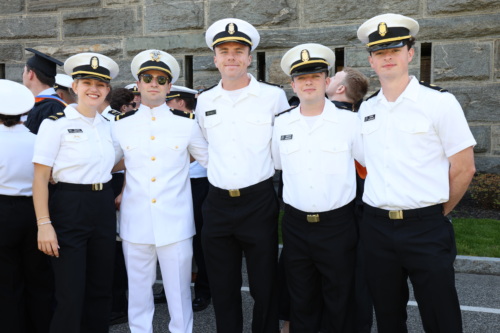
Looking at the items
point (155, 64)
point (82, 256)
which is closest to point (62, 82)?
point (155, 64)

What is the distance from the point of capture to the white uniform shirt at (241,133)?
332cm

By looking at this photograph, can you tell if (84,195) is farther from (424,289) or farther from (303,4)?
(303,4)

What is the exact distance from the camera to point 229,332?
135 inches

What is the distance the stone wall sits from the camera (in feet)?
21.4

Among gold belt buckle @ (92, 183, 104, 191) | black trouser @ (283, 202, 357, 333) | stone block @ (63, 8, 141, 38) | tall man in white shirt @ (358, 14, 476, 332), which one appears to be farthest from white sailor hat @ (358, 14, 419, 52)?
stone block @ (63, 8, 141, 38)

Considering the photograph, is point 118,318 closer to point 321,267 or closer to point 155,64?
point 321,267

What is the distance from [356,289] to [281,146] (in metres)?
1.14

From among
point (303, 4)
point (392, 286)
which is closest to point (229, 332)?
point (392, 286)

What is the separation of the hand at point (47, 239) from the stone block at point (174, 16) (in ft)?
16.1

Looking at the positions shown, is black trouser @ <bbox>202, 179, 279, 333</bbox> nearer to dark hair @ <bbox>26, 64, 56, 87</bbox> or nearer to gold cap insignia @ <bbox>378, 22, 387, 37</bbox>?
gold cap insignia @ <bbox>378, 22, 387, 37</bbox>

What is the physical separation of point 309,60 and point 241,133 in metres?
0.64

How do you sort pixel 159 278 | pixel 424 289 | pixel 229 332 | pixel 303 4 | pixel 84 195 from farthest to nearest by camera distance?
pixel 303 4, pixel 159 278, pixel 229 332, pixel 84 195, pixel 424 289

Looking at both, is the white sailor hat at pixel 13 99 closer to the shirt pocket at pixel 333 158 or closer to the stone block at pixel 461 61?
the shirt pocket at pixel 333 158

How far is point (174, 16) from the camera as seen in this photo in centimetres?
738
